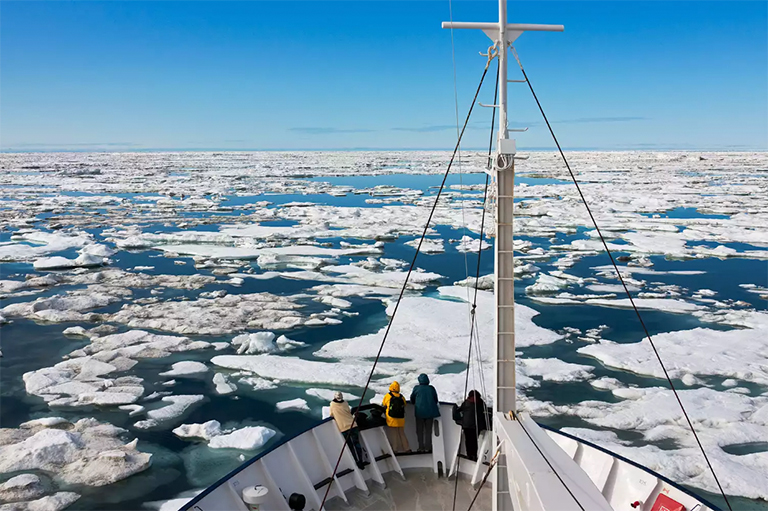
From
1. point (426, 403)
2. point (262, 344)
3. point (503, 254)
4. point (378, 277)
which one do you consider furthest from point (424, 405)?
point (378, 277)

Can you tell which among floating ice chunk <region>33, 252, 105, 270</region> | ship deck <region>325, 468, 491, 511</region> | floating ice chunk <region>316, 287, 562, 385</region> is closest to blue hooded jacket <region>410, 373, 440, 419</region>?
ship deck <region>325, 468, 491, 511</region>

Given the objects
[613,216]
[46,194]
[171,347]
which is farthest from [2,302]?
[46,194]

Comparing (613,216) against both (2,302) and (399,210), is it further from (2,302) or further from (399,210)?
(2,302)

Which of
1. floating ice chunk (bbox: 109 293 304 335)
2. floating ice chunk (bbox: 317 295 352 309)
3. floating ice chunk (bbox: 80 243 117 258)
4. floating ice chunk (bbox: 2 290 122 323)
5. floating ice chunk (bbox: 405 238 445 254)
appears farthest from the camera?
floating ice chunk (bbox: 405 238 445 254)

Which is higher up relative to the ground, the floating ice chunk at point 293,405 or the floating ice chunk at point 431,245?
the floating ice chunk at point 431,245

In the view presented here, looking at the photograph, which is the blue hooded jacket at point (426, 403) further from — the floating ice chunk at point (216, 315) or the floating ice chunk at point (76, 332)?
the floating ice chunk at point (76, 332)

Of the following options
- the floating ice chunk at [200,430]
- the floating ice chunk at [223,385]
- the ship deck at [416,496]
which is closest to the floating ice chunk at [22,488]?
the floating ice chunk at [200,430]

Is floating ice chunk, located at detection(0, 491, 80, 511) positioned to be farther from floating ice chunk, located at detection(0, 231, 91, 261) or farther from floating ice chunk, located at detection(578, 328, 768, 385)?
floating ice chunk, located at detection(0, 231, 91, 261)
